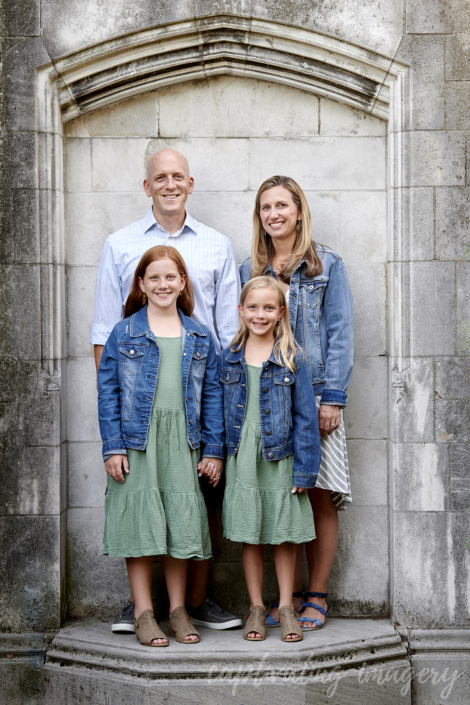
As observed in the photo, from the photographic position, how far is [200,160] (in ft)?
14.1

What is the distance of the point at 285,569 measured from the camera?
3.72 m

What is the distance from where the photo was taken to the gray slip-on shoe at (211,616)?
393 cm

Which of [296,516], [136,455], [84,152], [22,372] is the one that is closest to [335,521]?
[296,516]

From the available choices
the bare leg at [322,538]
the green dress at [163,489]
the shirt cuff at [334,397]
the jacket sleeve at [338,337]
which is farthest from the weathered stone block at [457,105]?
the bare leg at [322,538]

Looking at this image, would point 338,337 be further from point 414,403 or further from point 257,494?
point 257,494

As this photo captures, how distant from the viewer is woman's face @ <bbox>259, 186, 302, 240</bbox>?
3.83 m

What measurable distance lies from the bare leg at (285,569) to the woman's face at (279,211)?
5.06ft

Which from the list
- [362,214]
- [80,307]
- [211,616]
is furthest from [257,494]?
[362,214]

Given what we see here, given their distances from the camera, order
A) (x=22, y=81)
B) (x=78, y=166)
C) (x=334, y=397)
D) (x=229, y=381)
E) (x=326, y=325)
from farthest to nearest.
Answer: (x=78, y=166) < (x=22, y=81) < (x=326, y=325) < (x=334, y=397) < (x=229, y=381)

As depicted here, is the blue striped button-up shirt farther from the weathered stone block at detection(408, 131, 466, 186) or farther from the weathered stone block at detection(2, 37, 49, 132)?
the weathered stone block at detection(408, 131, 466, 186)

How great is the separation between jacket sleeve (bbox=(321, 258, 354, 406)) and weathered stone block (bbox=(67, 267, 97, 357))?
1.34 metres

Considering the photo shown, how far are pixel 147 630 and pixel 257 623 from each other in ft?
1.73

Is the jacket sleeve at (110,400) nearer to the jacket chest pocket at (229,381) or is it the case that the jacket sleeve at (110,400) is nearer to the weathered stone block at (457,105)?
the jacket chest pocket at (229,381)

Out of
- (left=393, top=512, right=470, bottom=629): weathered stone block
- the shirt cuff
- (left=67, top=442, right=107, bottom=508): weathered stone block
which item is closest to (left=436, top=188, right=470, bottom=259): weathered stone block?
the shirt cuff
